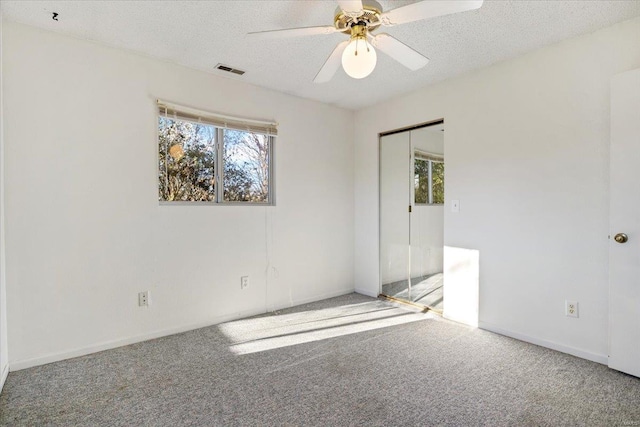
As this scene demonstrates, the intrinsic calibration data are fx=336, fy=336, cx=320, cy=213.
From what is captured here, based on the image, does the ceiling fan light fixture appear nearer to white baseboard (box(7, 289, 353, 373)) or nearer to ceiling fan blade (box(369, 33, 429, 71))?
ceiling fan blade (box(369, 33, 429, 71))

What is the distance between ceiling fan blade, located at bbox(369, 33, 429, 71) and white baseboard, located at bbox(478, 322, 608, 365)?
2.27m

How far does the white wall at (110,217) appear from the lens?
2.28 m

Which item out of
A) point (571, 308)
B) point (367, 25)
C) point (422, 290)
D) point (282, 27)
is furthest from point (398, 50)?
point (422, 290)

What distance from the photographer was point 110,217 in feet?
8.50

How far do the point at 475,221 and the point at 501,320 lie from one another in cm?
87

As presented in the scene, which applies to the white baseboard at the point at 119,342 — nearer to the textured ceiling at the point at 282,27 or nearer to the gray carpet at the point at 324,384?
the gray carpet at the point at 324,384

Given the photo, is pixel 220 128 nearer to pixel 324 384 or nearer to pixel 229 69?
pixel 229 69

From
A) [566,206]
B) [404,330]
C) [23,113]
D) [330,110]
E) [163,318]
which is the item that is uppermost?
[330,110]

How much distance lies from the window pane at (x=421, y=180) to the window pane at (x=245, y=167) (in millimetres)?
1633

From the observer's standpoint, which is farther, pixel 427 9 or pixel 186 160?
pixel 186 160

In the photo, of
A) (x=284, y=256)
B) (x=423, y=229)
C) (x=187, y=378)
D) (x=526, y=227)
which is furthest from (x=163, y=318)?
(x=526, y=227)

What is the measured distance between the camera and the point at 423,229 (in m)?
3.69

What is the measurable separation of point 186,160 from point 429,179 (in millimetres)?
2447

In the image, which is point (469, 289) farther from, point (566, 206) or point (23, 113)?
point (23, 113)
